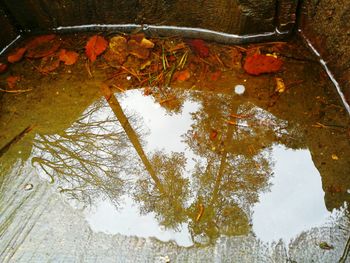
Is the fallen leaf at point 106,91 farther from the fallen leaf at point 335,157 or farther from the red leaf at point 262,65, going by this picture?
the fallen leaf at point 335,157

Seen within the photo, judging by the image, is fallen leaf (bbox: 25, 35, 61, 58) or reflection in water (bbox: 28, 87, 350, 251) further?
fallen leaf (bbox: 25, 35, 61, 58)

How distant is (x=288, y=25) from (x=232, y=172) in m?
1.18

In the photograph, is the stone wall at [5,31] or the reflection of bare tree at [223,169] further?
the stone wall at [5,31]

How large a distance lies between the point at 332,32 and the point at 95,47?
5.27 feet

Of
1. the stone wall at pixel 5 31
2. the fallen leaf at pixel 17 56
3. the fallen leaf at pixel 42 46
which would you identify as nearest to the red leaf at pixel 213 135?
the fallen leaf at pixel 42 46

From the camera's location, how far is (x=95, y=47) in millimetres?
2586

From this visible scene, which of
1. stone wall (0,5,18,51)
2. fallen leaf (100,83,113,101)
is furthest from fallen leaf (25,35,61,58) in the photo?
fallen leaf (100,83,113,101)

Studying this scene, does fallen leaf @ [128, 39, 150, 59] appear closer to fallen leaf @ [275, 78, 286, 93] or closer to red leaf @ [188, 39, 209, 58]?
red leaf @ [188, 39, 209, 58]

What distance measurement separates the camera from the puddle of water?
5.99 feet

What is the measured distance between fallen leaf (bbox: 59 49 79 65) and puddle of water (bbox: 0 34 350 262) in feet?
0.56

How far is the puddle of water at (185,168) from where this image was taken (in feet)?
5.99

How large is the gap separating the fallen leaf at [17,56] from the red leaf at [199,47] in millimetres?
1238

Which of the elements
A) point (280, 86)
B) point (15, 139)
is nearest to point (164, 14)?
point (280, 86)

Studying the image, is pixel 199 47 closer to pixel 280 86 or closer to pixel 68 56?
pixel 280 86
